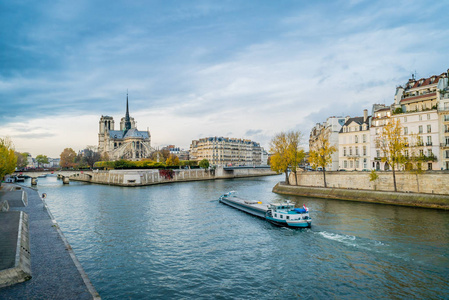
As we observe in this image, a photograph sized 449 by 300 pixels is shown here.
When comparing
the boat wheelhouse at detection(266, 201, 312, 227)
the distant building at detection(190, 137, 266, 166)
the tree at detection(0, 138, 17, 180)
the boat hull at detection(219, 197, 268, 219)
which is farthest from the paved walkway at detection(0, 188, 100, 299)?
the distant building at detection(190, 137, 266, 166)

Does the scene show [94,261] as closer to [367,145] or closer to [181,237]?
[181,237]

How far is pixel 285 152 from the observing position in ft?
195

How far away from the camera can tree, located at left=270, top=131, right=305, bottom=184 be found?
59.2m

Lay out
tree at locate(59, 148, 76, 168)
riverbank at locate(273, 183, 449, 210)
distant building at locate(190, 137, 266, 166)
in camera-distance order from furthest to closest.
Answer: tree at locate(59, 148, 76, 168) < distant building at locate(190, 137, 266, 166) < riverbank at locate(273, 183, 449, 210)

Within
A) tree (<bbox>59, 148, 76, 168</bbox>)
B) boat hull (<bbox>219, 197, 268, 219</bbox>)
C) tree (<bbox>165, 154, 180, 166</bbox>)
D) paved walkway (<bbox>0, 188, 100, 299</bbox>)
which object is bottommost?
boat hull (<bbox>219, 197, 268, 219</bbox>)

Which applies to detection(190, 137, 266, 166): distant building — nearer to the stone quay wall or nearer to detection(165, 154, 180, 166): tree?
detection(165, 154, 180, 166): tree

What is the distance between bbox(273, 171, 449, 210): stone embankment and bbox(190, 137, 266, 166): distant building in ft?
335

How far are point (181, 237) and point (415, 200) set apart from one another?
2998cm

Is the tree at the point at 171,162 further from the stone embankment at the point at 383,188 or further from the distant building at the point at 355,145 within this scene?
the distant building at the point at 355,145

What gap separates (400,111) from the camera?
50156 millimetres

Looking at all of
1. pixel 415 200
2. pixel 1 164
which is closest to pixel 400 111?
pixel 415 200

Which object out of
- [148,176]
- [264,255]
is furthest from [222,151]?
[264,255]

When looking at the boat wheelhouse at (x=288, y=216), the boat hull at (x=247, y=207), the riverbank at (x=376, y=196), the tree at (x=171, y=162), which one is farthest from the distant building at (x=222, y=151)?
the boat wheelhouse at (x=288, y=216)

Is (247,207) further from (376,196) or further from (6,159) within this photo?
(6,159)
